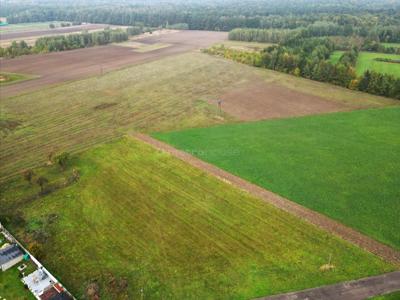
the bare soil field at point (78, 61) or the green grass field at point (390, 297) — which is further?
the bare soil field at point (78, 61)

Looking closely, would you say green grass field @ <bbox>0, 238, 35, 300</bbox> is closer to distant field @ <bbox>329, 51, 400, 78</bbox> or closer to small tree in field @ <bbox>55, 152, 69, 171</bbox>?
small tree in field @ <bbox>55, 152, 69, 171</bbox>

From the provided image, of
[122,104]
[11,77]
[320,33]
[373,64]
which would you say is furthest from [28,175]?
[320,33]

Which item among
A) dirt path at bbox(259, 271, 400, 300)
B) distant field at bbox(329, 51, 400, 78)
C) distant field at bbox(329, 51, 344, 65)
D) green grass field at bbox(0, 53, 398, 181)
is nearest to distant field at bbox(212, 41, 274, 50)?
distant field at bbox(329, 51, 344, 65)

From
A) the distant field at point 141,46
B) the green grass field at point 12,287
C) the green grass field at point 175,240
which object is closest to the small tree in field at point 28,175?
the green grass field at point 175,240

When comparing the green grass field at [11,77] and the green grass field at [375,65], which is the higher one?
the green grass field at [375,65]

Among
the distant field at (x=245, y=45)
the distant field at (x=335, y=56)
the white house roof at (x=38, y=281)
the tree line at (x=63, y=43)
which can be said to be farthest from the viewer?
the distant field at (x=245, y=45)

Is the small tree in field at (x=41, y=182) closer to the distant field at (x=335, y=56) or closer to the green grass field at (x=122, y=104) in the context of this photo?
the green grass field at (x=122, y=104)

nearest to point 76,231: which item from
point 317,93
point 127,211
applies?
point 127,211
